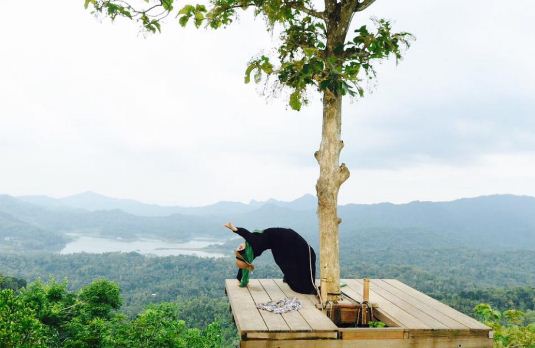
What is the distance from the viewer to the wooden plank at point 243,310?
3.60 metres

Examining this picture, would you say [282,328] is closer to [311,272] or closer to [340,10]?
[311,272]

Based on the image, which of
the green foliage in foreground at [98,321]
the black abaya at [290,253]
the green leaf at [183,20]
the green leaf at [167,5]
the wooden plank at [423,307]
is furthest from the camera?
the green foliage in foreground at [98,321]

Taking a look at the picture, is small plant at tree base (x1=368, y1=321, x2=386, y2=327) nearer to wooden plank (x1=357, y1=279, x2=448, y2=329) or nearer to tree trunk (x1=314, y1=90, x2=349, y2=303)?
wooden plank (x1=357, y1=279, x2=448, y2=329)

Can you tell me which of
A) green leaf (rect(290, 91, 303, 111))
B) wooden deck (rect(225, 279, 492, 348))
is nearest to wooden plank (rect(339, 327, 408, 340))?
wooden deck (rect(225, 279, 492, 348))

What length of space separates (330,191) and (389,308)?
4.13ft

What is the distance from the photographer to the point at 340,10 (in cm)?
474

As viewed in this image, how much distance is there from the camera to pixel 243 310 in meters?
4.14

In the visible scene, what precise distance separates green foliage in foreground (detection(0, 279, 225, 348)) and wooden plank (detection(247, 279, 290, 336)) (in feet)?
8.33

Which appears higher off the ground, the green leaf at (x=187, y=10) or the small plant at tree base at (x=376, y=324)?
the green leaf at (x=187, y=10)

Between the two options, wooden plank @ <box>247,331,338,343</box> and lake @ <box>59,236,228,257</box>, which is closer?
wooden plank @ <box>247,331,338,343</box>

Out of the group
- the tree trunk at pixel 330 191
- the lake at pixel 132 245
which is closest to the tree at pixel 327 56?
the tree trunk at pixel 330 191

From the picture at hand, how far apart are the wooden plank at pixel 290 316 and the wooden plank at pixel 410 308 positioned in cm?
105

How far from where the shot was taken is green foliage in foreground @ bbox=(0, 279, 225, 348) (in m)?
6.58

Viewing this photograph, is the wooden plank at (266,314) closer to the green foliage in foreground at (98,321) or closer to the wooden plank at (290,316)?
the wooden plank at (290,316)
